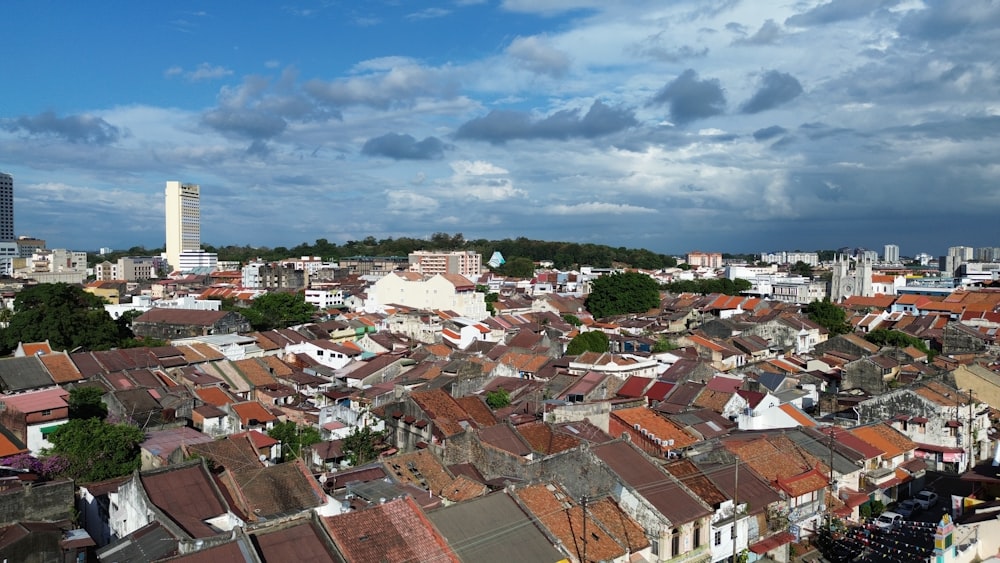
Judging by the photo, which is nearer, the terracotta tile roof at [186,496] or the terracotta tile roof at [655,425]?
the terracotta tile roof at [186,496]

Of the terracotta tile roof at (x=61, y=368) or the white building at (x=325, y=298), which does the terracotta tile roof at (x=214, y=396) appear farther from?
the white building at (x=325, y=298)

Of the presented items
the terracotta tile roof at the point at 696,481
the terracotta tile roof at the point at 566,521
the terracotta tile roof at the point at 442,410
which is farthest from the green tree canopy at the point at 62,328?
the terracotta tile roof at the point at 696,481

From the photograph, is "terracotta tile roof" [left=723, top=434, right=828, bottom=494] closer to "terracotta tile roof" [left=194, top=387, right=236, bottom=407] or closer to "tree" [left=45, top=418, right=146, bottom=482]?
"tree" [left=45, top=418, right=146, bottom=482]

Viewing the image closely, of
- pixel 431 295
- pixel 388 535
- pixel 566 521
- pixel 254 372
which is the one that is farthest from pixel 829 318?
pixel 388 535

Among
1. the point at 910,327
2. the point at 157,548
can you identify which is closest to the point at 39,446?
the point at 157,548

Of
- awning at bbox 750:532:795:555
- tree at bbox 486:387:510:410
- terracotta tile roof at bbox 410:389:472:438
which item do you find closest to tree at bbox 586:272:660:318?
tree at bbox 486:387:510:410
